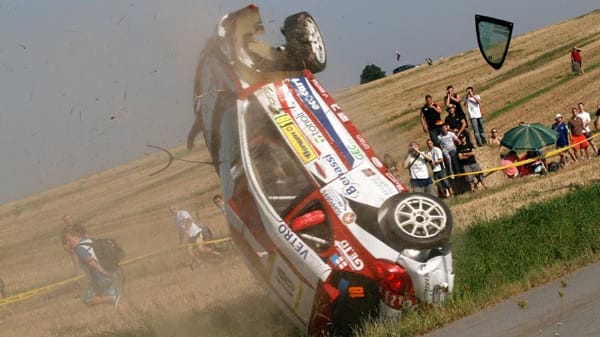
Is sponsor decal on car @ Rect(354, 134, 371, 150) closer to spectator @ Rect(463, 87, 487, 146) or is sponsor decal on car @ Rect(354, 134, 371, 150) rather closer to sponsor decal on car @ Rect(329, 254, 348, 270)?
sponsor decal on car @ Rect(329, 254, 348, 270)

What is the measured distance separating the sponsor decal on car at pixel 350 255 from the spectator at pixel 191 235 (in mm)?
7864

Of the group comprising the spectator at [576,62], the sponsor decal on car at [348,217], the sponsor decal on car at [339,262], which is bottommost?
the spectator at [576,62]

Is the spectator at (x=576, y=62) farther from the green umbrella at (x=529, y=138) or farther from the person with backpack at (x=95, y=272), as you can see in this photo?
the person with backpack at (x=95, y=272)

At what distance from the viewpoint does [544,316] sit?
7328 mm

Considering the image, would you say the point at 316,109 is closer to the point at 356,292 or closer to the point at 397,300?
the point at 356,292

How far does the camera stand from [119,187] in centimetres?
3359

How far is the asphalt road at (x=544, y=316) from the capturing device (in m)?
6.75

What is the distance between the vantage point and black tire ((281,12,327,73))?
950cm

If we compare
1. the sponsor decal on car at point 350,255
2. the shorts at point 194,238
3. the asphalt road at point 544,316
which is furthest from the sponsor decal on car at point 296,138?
the shorts at point 194,238

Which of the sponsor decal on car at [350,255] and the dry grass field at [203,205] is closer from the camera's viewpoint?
the sponsor decal on car at [350,255]

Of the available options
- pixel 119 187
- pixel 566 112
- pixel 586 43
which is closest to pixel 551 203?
pixel 566 112

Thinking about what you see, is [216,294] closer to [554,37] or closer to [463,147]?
[463,147]

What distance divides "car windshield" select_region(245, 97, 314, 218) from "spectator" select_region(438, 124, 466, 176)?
870 centimetres

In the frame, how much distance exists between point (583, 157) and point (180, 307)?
405 inches
